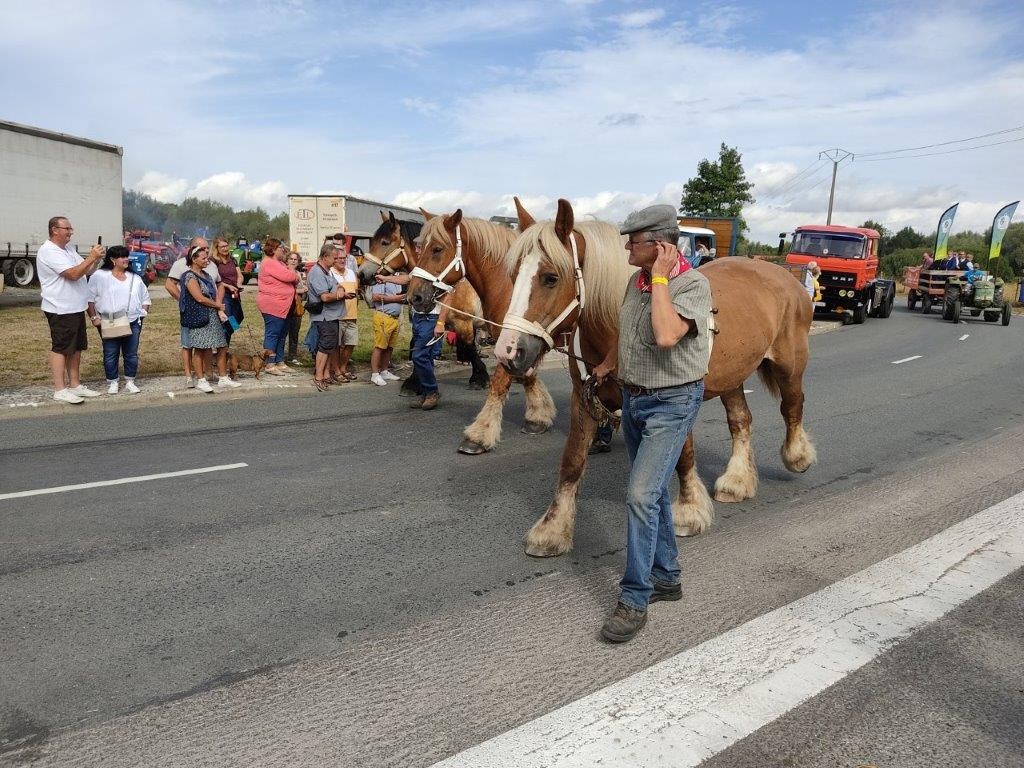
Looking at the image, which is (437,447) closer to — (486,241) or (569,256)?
(486,241)

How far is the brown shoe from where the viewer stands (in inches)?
132

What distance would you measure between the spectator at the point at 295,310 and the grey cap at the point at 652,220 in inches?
333

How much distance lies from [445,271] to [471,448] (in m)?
1.60

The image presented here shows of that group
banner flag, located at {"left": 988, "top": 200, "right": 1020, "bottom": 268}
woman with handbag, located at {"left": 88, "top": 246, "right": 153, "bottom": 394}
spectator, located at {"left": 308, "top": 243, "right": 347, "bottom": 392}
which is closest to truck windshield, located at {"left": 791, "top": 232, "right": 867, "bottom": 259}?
banner flag, located at {"left": 988, "top": 200, "right": 1020, "bottom": 268}

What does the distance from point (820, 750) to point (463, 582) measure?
1954 millimetres

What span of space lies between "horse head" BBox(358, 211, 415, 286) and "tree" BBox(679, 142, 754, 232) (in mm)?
40462

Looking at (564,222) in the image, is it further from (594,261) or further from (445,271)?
(445,271)

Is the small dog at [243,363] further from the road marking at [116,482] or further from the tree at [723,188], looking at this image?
the tree at [723,188]

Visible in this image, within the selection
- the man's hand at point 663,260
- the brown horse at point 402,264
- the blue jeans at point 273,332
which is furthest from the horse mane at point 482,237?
the blue jeans at point 273,332

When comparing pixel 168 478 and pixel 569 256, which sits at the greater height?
pixel 569 256

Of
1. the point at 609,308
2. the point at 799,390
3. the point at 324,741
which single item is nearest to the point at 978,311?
the point at 799,390

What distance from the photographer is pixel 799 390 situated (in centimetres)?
592

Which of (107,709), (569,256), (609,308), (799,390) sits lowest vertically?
(107,709)

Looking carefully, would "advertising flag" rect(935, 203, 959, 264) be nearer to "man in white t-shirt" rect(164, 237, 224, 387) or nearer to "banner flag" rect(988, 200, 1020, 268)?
"banner flag" rect(988, 200, 1020, 268)
